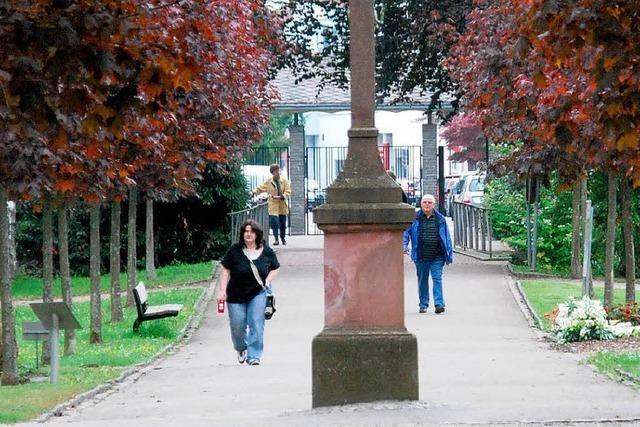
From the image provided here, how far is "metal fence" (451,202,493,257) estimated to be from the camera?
3150 centimetres

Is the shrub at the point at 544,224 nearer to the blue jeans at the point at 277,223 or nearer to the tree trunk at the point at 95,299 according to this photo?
the blue jeans at the point at 277,223

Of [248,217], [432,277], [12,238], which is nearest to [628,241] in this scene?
[432,277]

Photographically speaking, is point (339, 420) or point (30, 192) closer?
point (339, 420)

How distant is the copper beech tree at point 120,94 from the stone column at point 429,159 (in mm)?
9434

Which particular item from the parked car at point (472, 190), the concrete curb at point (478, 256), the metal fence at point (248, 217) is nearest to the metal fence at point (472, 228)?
the concrete curb at point (478, 256)

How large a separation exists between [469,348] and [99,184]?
4.84m

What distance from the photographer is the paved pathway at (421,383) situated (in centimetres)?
1117

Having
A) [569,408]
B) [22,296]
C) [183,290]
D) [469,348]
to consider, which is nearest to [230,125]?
[183,290]

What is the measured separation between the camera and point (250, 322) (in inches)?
660

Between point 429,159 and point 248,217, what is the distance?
7.91 m

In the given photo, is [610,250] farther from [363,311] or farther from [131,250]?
[363,311]

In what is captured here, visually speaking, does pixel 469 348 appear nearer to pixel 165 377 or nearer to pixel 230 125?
pixel 165 377

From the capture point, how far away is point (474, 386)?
14250mm

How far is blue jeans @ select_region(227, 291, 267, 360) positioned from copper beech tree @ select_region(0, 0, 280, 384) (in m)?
2.20
